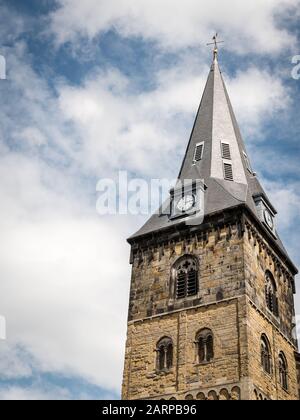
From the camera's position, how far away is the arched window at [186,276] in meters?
31.0

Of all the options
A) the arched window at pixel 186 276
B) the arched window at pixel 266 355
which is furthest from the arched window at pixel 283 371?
the arched window at pixel 186 276

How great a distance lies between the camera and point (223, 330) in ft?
Result: 94.1

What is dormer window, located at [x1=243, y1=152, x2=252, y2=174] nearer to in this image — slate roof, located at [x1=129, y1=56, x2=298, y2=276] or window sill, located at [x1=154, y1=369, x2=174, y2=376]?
slate roof, located at [x1=129, y1=56, x2=298, y2=276]

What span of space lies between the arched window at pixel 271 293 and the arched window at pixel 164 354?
5384 mm

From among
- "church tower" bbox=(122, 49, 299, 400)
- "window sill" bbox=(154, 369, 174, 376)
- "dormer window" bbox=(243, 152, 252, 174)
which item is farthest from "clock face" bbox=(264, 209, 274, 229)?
"window sill" bbox=(154, 369, 174, 376)

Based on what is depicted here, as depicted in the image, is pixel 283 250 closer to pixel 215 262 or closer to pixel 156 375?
pixel 215 262

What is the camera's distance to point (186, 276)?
31641 millimetres

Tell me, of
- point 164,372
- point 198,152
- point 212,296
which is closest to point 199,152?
point 198,152

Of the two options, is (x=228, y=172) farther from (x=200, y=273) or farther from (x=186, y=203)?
(x=200, y=273)

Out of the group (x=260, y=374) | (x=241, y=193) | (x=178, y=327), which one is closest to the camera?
(x=260, y=374)

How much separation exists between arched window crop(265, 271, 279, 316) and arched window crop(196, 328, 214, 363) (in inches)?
164
